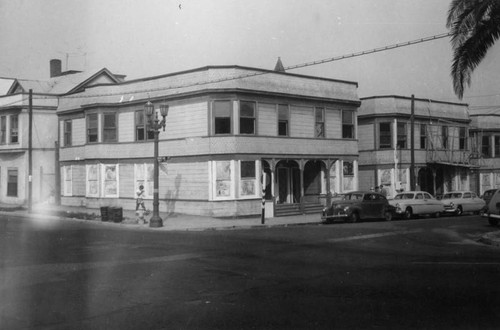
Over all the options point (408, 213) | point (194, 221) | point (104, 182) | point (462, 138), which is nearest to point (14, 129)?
point (104, 182)

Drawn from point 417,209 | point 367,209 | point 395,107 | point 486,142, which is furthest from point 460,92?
point 486,142

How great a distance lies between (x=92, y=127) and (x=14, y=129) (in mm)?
9714

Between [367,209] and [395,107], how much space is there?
1485 cm

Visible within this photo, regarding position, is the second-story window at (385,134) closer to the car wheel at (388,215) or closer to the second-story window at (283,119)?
the second-story window at (283,119)

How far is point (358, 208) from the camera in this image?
2686 centimetres

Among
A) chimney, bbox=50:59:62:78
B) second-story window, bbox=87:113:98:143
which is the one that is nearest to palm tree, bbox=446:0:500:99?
second-story window, bbox=87:113:98:143

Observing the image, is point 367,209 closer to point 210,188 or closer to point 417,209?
point 417,209

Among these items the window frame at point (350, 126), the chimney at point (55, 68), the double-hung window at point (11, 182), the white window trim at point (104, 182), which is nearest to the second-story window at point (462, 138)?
the window frame at point (350, 126)

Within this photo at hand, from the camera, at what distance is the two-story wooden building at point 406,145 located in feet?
130

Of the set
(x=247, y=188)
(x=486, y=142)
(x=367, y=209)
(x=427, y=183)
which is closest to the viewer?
(x=367, y=209)

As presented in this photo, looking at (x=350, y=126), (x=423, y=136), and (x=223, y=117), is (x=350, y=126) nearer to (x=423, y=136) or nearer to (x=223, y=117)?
(x=423, y=136)

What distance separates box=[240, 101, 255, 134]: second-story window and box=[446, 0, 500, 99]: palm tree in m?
11.8

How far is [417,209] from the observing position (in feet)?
100

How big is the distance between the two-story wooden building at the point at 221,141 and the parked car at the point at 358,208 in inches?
146
